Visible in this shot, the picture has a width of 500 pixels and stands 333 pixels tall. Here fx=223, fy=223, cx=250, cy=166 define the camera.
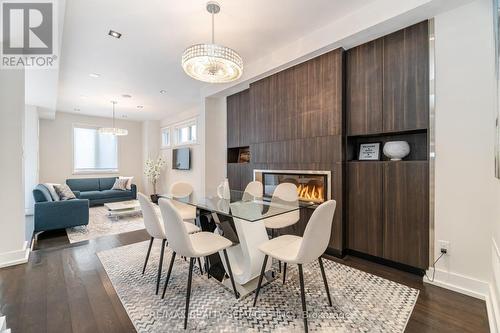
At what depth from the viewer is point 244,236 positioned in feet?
6.42

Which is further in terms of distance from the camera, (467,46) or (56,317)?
(467,46)

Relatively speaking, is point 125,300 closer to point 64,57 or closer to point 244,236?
point 244,236

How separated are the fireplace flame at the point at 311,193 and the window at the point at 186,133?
155 inches

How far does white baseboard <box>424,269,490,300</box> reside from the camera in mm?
1909

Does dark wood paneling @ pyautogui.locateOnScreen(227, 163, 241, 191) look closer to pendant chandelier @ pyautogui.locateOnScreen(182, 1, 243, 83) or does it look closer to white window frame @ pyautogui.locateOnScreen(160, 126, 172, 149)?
pendant chandelier @ pyautogui.locateOnScreen(182, 1, 243, 83)

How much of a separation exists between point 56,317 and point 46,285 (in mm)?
655

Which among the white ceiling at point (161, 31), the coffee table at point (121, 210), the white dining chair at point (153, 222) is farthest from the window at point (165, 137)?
the white dining chair at point (153, 222)

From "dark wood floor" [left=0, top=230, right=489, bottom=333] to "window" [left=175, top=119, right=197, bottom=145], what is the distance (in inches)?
164

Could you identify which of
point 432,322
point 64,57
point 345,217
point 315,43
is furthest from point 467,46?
point 64,57

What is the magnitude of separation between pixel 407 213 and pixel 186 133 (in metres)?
5.78

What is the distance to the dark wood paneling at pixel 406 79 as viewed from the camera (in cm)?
222

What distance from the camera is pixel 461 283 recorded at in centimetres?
200

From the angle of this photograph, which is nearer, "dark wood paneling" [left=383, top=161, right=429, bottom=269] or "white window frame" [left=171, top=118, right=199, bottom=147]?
"dark wood paneling" [left=383, top=161, right=429, bottom=269]

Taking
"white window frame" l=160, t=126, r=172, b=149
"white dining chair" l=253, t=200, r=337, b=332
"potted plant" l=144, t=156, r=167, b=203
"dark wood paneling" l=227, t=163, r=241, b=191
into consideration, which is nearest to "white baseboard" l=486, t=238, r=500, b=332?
"white dining chair" l=253, t=200, r=337, b=332
